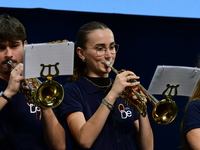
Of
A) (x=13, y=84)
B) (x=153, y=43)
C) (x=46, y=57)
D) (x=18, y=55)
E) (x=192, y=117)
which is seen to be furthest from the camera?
(x=153, y=43)

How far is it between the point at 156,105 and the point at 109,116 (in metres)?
0.28

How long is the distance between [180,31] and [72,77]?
147 centimetres

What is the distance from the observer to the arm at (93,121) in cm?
244

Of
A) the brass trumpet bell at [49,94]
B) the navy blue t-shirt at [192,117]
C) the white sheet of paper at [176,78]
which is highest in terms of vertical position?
the white sheet of paper at [176,78]

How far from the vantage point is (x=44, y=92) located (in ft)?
8.11

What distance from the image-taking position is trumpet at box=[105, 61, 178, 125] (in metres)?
2.58

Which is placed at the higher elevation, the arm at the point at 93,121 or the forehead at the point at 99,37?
the forehead at the point at 99,37

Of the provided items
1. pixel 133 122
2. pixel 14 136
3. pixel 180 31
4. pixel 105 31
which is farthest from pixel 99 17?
pixel 14 136

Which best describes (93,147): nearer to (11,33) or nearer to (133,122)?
(133,122)

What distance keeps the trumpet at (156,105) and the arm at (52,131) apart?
0.43m

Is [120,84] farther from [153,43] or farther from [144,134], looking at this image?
[153,43]

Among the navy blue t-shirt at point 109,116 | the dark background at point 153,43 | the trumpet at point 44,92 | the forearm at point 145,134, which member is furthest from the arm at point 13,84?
the dark background at point 153,43

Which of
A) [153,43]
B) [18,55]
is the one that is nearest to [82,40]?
[18,55]

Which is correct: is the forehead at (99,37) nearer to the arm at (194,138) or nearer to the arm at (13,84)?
the arm at (13,84)
